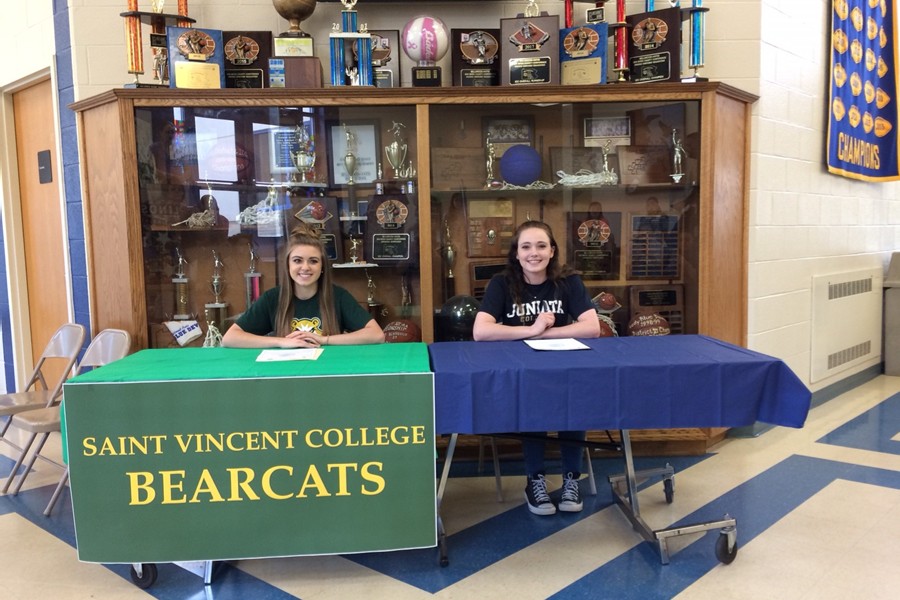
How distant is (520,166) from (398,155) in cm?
66

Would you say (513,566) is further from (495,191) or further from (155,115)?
(155,115)

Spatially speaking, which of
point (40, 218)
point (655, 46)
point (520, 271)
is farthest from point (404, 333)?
point (40, 218)

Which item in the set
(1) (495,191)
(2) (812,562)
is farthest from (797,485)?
(1) (495,191)

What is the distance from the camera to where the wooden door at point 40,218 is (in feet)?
13.6

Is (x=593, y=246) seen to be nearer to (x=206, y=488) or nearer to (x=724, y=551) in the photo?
(x=724, y=551)

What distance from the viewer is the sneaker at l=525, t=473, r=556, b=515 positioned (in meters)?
2.76

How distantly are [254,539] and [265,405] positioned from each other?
44 cm

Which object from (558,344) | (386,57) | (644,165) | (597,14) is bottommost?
(558,344)

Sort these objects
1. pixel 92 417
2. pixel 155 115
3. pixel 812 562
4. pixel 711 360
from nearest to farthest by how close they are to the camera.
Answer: pixel 92 417 < pixel 711 360 < pixel 812 562 < pixel 155 115

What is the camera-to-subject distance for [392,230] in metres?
3.62

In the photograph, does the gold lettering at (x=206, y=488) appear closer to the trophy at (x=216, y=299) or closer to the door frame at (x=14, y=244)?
the trophy at (x=216, y=299)

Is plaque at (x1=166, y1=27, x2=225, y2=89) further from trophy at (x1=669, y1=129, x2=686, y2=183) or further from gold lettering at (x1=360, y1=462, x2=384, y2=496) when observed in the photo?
trophy at (x1=669, y1=129, x2=686, y2=183)

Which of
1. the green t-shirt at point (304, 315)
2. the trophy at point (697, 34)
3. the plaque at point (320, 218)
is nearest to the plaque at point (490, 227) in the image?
the plaque at point (320, 218)

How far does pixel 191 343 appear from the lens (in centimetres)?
358
